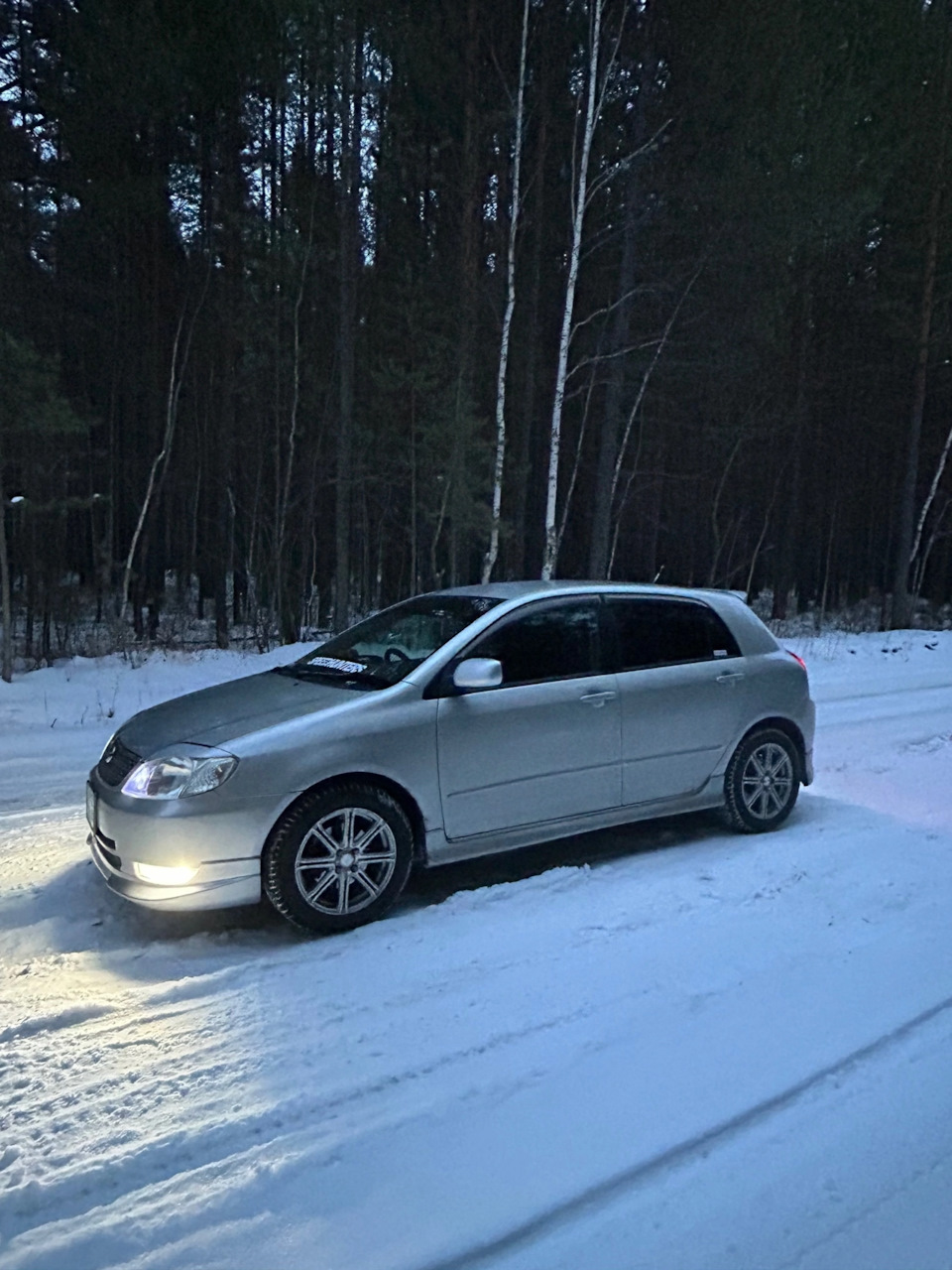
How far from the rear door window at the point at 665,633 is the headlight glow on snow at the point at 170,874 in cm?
270

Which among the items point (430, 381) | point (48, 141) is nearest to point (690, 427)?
point (430, 381)

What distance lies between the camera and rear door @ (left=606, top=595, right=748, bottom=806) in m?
5.42

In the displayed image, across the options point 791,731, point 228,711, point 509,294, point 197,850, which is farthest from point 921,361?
point 197,850

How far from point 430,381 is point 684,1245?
15.5m

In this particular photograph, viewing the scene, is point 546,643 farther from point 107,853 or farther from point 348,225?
point 348,225

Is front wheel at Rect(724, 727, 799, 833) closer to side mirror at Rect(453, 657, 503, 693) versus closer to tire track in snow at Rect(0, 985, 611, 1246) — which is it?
side mirror at Rect(453, 657, 503, 693)

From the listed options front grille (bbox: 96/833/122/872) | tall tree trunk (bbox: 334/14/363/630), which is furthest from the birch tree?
front grille (bbox: 96/833/122/872)

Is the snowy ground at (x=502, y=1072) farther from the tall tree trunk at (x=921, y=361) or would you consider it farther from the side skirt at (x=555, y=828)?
the tall tree trunk at (x=921, y=361)

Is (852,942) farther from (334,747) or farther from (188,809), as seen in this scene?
(188,809)

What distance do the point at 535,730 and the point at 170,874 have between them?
2008mm

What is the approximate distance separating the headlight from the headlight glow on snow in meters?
0.33

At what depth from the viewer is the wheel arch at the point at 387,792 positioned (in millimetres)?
4312

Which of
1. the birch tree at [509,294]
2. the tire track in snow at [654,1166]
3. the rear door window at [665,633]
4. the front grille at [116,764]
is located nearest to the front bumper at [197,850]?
the front grille at [116,764]

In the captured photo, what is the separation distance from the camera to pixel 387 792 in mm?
4590
